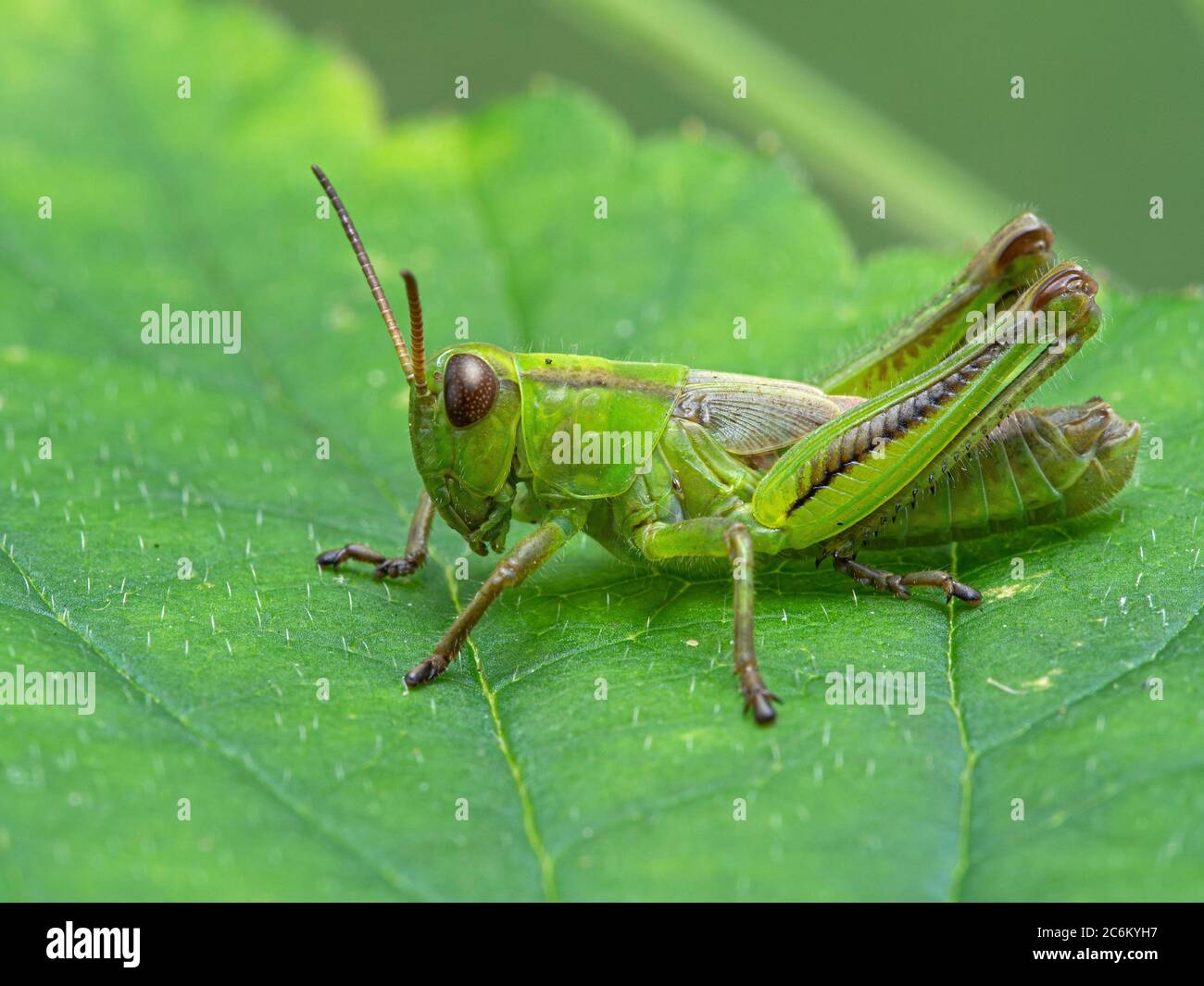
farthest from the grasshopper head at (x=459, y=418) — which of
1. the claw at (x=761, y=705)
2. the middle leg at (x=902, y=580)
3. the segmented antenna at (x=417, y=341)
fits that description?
the claw at (x=761, y=705)

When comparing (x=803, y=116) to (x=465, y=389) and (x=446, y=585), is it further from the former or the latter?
(x=446, y=585)

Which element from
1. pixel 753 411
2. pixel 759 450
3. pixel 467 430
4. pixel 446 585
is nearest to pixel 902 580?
pixel 759 450

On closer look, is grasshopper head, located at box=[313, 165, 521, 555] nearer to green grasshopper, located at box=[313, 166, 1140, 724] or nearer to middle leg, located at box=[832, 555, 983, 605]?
green grasshopper, located at box=[313, 166, 1140, 724]

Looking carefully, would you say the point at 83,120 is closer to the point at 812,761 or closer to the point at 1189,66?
A: the point at 812,761

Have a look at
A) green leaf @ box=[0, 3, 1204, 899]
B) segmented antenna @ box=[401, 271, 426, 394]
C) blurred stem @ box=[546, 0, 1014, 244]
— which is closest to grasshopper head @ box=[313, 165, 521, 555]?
segmented antenna @ box=[401, 271, 426, 394]

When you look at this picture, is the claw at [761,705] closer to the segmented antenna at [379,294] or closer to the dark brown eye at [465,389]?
the dark brown eye at [465,389]

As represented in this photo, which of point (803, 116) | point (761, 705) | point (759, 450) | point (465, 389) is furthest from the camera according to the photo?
point (803, 116)
